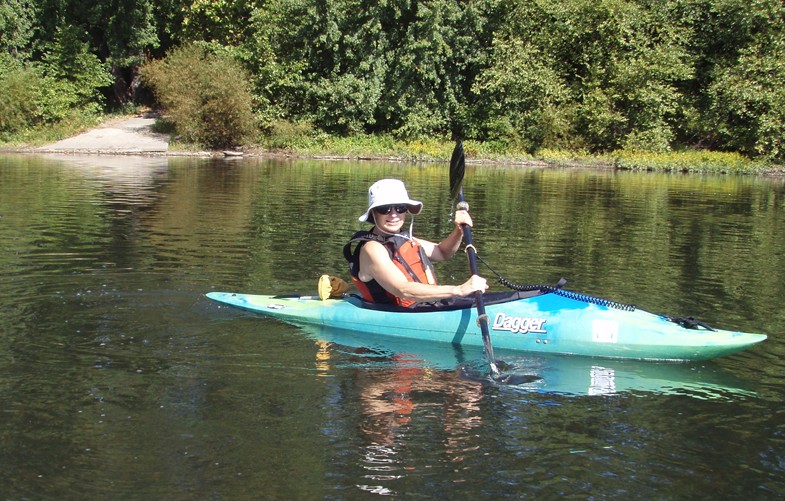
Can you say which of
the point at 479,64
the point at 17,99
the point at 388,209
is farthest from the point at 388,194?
the point at 479,64

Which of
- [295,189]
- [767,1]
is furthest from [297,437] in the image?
[767,1]

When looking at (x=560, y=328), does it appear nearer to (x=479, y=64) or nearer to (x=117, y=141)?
(x=117, y=141)

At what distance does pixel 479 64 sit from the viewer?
33.8 m

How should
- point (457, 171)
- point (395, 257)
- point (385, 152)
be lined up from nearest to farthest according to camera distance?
1. point (395, 257)
2. point (457, 171)
3. point (385, 152)

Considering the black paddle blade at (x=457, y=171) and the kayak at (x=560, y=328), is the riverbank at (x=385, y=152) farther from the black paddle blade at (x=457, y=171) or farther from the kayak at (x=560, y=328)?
the kayak at (x=560, y=328)

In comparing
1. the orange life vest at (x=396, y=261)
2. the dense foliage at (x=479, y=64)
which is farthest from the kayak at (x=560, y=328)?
the dense foliage at (x=479, y=64)

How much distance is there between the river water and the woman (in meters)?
0.49

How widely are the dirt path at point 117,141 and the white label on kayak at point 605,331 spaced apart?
25.7m

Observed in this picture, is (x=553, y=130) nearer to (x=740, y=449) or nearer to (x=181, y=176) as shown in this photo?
(x=181, y=176)

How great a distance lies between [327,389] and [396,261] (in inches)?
56.5

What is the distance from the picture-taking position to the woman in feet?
20.5

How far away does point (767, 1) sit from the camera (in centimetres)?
3017

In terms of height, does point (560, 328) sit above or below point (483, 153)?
below

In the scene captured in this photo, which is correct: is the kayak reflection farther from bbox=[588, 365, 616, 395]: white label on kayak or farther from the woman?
the woman
